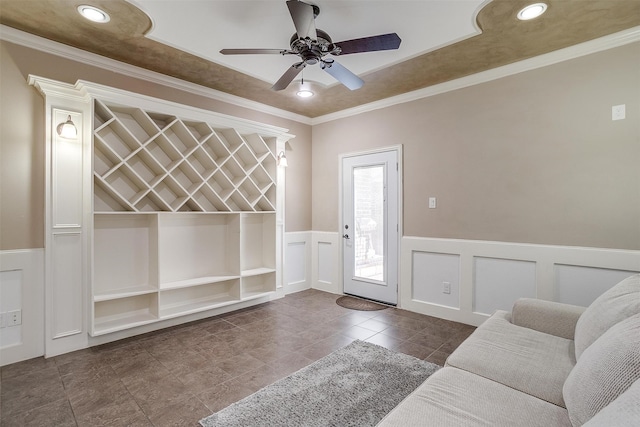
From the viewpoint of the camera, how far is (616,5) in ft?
7.59

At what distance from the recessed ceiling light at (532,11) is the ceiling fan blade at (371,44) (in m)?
1.05

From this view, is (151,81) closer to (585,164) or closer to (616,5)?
(616,5)

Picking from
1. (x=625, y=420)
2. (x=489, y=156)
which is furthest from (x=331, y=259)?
(x=625, y=420)

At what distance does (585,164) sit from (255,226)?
12.2ft

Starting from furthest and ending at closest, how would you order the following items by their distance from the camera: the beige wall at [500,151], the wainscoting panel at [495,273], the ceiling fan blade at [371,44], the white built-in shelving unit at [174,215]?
1. the white built-in shelving unit at [174,215]
2. the wainscoting panel at [495,273]
3. the beige wall at [500,151]
4. the ceiling fan blade at [371,44]

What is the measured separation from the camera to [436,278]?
383 cm

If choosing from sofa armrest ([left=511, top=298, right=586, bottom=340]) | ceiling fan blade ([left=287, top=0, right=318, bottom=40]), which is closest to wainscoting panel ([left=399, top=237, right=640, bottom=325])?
sofa armrest ([left=511, top=298, right=586, bottom=340])

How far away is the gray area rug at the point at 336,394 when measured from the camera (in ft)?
6.34

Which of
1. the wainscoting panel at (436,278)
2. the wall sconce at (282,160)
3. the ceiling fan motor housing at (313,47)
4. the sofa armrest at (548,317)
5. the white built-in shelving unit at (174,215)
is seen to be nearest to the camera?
the sofa armrest at (548,317)

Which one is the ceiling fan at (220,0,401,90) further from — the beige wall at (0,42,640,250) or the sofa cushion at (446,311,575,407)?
the sofa cushion at (446,311,575,407)

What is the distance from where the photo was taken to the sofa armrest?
2.04 metres

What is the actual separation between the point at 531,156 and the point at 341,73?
2.08 m

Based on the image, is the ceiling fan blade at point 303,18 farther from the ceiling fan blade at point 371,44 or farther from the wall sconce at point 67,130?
the wall sconce at point 67,130

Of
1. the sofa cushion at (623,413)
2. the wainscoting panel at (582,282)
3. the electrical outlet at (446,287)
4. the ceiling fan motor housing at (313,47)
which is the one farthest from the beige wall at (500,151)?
the sofa cushion at (623,413)
